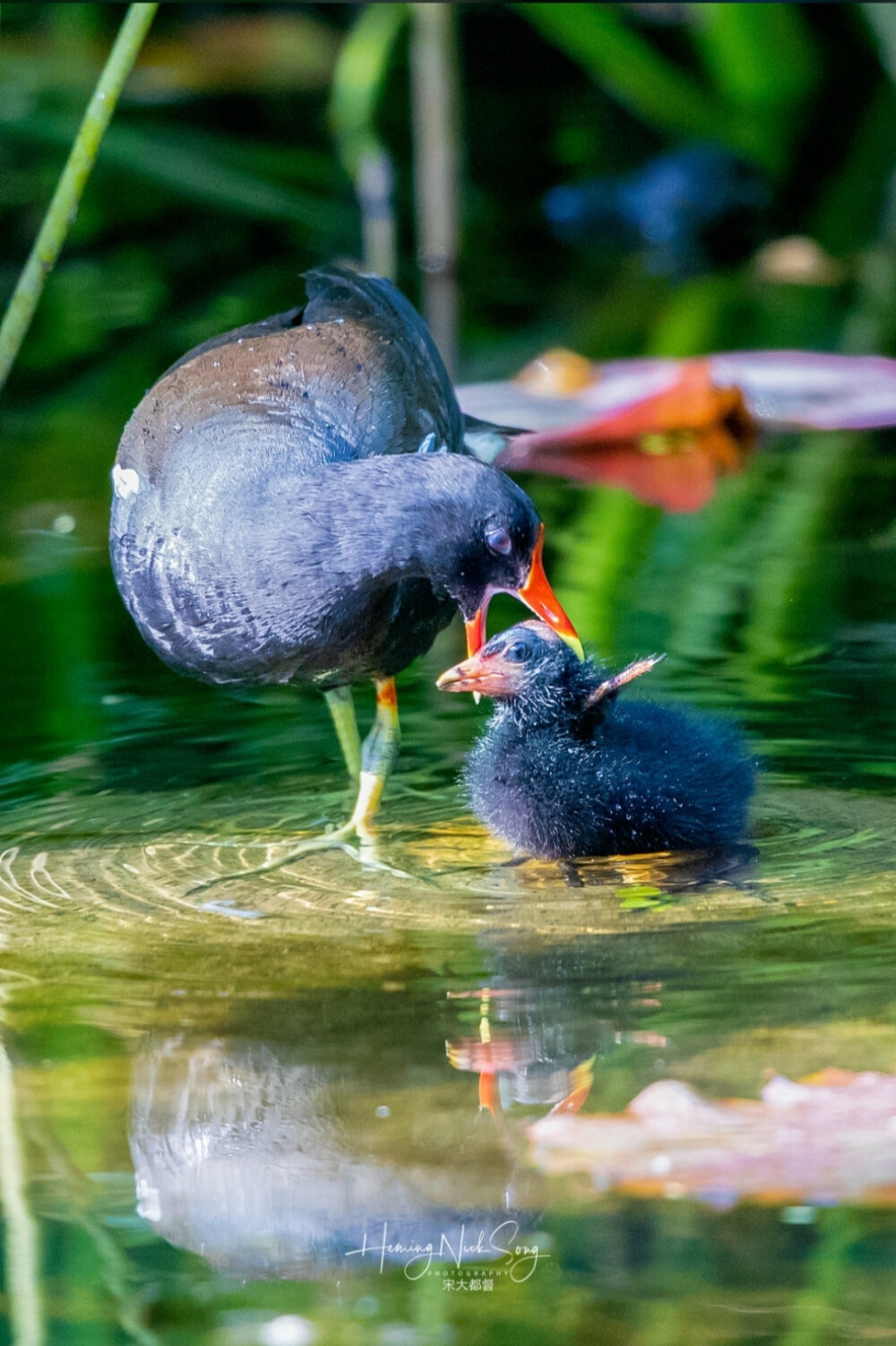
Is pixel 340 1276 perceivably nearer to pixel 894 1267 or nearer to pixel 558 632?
pixel 894 1267

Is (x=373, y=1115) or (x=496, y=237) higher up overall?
(x=496, y=237)

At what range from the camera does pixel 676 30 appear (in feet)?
39.7

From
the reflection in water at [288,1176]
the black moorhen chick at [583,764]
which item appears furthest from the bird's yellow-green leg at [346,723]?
the reflection in water at [288,1176]

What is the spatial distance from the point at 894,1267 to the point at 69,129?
24.8ft

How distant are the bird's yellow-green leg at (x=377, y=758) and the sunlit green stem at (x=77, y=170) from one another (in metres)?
0.84

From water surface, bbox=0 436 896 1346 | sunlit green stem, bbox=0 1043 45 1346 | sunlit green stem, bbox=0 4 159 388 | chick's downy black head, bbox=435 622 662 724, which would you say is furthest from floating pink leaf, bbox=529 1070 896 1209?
sunlit green stem, bbox=0 4 159 388

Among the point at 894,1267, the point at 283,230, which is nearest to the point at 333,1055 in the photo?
the point at 894,1267

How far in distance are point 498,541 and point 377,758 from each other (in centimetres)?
56

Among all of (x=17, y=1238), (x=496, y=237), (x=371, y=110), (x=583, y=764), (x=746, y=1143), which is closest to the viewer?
(x=17, y=1238)

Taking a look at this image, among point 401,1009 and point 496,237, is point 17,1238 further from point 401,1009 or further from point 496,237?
point 496,237

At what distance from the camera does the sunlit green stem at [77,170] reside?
3.22 m

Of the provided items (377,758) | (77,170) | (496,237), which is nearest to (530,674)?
(377,758)

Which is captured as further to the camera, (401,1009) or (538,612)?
(538,612)

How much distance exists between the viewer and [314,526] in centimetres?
320
